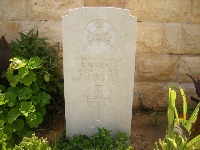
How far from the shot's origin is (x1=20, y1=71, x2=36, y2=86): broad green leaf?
3.21 metres

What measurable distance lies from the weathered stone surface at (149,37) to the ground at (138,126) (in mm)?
810

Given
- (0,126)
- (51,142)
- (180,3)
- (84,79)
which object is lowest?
(51,142)

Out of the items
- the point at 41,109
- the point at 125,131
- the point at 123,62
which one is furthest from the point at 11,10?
the point at 125,131

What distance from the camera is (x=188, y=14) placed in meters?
3.71

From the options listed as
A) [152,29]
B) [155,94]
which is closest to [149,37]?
[152,29]

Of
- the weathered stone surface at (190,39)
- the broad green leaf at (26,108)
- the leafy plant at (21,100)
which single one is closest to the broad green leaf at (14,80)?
the leafy plant at (21,100)

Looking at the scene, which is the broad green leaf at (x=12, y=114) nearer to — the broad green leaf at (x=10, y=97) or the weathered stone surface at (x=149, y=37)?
the broad green leaf at (x=10, y=97)

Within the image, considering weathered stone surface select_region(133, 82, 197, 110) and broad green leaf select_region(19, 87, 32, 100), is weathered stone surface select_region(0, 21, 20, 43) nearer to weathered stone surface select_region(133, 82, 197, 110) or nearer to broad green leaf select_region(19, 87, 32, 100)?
broad green leaf select_region(19, 87, 32, 100)

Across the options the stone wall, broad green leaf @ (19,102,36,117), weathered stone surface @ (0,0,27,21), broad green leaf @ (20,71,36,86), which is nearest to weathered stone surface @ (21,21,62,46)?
the stone wall

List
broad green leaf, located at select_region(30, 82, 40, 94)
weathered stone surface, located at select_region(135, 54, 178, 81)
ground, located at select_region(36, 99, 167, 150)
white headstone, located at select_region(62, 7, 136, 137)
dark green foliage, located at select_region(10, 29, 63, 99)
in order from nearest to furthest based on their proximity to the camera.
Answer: white headstone, located at select_region(62, 7, 136, 137) → broad green leaf, located at select_region(30, 82, 40, 94) → ground, located at select_region(36, 99, 167, 150) → dark green foliage, located at select_region(10, 29, 63, 99) → weathered stone surface, located at select_region(135, 54, 178, 81)

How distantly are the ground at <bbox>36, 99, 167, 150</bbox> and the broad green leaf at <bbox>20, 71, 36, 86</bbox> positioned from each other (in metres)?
0.64

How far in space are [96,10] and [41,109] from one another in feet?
3.97

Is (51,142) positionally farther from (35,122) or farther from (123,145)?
(123,145)

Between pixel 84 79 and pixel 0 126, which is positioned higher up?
pixel 84 79
